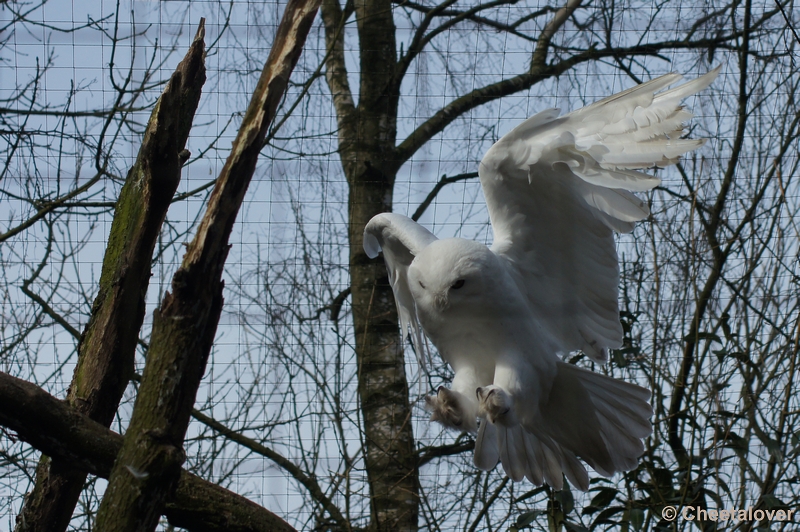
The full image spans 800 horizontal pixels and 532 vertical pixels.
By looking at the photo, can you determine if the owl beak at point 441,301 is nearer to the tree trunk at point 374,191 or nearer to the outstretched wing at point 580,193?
the outstretched wing at point 580,193

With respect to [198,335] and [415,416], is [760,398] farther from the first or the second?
[198,335]

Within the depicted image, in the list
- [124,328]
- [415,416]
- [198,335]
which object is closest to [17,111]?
[124,328]

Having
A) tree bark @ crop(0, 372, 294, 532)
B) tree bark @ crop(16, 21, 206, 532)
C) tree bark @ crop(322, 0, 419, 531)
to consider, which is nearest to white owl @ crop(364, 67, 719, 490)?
tree bark @ crop(0, 372, 294, 532)

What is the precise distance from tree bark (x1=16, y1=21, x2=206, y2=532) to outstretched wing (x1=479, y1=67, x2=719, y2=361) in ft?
2.15

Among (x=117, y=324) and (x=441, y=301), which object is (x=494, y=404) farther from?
(x=117, y=324)

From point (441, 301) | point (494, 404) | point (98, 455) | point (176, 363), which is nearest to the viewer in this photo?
point (176, 363)

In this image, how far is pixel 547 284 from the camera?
1.93m

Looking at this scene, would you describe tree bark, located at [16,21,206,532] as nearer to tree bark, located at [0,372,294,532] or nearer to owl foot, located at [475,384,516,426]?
tree bark, located at [0,372,294,532]

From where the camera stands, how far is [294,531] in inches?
59.9

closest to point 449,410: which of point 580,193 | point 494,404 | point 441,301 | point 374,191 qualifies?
point 494,404

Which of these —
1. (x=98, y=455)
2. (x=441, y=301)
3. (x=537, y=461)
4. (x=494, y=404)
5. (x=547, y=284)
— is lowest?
(x=98, y=455)

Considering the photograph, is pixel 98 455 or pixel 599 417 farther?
pixel 599 417

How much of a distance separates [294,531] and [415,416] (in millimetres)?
1366

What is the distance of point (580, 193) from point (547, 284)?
0.90ft
